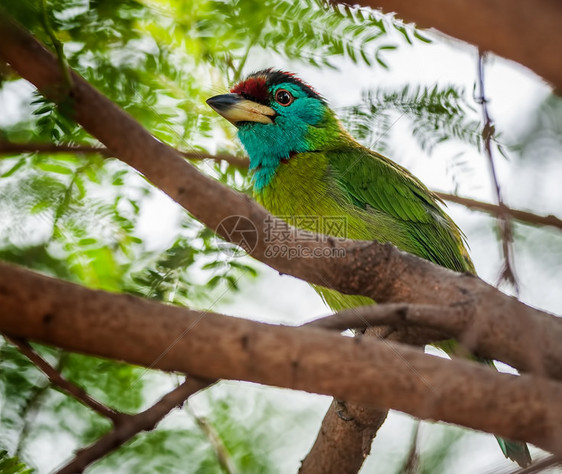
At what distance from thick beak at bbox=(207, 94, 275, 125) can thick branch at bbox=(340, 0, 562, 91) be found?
2.68 meters

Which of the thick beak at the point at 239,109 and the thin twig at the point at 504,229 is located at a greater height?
the thin twig at the point at 504,229

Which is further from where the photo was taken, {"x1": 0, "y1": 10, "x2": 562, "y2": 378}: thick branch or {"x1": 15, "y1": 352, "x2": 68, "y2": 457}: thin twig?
{"x1": 15, "y1": 352, "x2": 68, "y2": 457}: thin twig

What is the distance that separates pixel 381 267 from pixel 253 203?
1.71 feet

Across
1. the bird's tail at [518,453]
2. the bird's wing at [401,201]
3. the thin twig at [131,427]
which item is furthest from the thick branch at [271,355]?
the bird's wing at [401,201]

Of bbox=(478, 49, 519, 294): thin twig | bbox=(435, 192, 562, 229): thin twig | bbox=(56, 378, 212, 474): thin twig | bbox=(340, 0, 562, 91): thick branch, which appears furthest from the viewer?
bbox=(435, 192, 562, 229): thin twig

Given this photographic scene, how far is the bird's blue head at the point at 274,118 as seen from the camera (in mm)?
4051

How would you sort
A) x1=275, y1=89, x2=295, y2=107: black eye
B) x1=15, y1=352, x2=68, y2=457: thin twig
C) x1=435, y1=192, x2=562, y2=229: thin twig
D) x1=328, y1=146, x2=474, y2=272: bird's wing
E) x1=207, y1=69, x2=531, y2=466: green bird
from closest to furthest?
x1=435, y1=192, x2=562, y2=229: thin twig → x1=15, y1=352, x2=68, y2=457: thin twig → x1=207, y1=69, x2=531, y2=466: green bird → x1=328, y1=146, x2=474, y2=272: bird's wing → x1=275, y1=89, x2=295, y2=107: black eye

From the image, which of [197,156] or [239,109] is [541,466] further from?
[239,109]

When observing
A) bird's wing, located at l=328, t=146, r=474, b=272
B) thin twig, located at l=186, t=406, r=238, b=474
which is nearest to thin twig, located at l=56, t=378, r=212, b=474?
thin twig, located at l=186, t=406, r=238, b=474

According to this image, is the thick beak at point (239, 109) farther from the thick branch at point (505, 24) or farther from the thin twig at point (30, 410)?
the thick branch at point (505, 24)

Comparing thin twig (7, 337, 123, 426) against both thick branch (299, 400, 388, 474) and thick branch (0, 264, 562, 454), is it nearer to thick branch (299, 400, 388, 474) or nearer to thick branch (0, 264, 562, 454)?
thick branch (0, 264, 562, 454)

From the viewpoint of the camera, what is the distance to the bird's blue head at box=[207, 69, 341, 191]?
4.05m

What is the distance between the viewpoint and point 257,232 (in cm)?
229

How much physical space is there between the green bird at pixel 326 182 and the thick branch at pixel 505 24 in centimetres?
244
